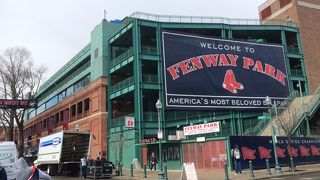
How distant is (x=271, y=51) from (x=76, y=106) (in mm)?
28338

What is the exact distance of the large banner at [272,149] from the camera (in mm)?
27422

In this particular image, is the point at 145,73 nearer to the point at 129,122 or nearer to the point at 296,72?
the point at 129,122

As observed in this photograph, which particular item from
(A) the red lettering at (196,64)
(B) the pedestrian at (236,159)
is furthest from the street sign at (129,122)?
(B) the pedestrian at (236,159)

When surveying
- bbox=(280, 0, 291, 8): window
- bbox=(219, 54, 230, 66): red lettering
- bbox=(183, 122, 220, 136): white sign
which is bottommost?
bbox=(183, 122, 220, 136): white sign

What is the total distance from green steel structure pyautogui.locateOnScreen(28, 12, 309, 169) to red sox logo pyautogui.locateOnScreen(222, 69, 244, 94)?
2.54 m

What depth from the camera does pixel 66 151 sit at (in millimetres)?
33219

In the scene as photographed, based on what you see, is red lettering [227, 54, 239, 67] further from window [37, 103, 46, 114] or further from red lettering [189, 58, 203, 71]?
window [37, 103, 46, 114]

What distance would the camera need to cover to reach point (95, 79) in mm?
50812

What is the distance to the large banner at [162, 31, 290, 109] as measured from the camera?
40.7m

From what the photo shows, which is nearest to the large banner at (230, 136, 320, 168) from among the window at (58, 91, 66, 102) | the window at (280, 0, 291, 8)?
the window at (280, 0, 291, 8)

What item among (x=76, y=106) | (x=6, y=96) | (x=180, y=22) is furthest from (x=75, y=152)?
(x=6, y=96)

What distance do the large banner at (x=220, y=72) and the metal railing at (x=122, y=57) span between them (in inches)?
175

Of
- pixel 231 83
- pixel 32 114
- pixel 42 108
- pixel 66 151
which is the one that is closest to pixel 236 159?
pixel 66 151

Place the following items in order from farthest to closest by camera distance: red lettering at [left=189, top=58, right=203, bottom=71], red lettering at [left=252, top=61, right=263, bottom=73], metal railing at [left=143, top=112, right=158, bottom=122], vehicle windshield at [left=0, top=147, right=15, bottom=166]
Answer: red lettering at [left=252, top=61, right=263, bottom=73]
metal railing at [left=143, top=112, right=158, bottom=122]
red lettering at [left=189, top=58, right=203, bottom=71]
vehicle windshield at [left=0, top=147, right=15, bottom=166]
